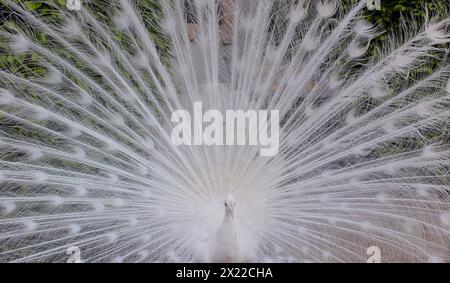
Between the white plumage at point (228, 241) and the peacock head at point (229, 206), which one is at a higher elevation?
the peacock head at point (229, 206)

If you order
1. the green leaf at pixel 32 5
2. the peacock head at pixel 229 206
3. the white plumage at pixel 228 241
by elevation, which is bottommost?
the white plumage at pixel 228 241

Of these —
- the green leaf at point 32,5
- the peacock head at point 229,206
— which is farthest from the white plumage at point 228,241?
the green leaf at point 32,5

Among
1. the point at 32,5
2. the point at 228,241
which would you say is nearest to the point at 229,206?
the point at 228,241

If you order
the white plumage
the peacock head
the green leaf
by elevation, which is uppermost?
the green leaf

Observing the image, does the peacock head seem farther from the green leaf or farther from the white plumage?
the green leaf

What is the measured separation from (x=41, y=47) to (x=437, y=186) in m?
1.71

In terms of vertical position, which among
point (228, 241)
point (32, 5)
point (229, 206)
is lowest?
point (228, 241)

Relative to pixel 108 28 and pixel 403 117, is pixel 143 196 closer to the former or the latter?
pixel 108 28

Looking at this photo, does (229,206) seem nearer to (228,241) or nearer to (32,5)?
(228,241)

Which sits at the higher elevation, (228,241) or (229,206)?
(229,206)

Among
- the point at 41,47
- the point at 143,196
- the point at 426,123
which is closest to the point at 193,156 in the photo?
the point at 143,196

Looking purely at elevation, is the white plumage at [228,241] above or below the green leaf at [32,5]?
below

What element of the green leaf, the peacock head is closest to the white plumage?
the peacock head

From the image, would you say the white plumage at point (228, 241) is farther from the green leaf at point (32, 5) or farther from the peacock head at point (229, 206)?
the green leaf at point (32, 5)
